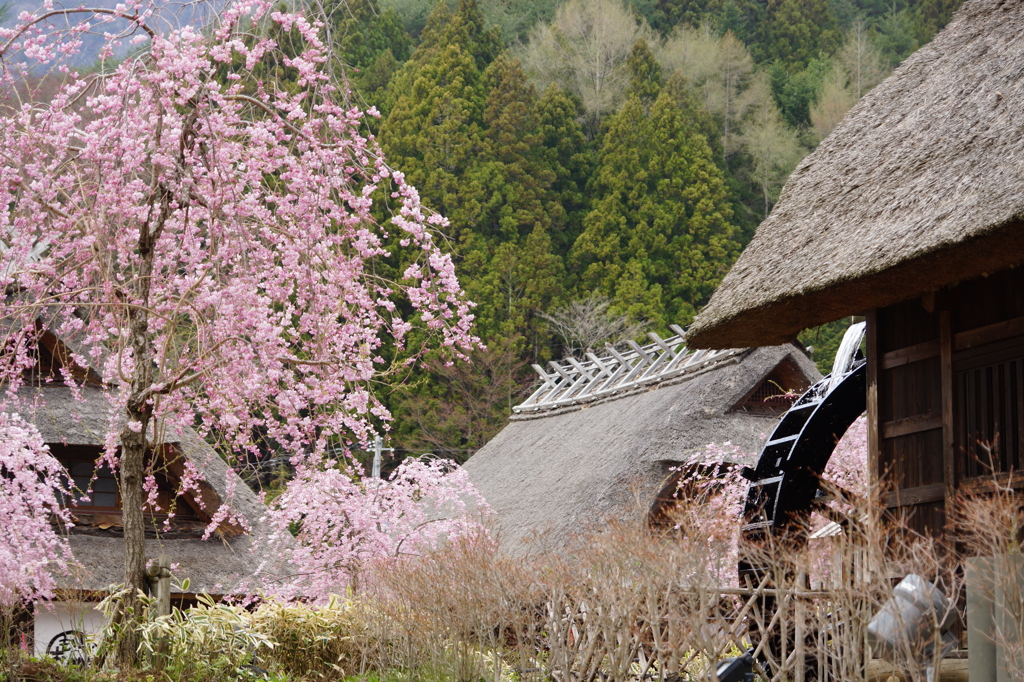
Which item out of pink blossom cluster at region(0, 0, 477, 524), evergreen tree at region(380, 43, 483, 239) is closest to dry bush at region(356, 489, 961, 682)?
pink blossom cluster at region(0, 0, 477, 524)

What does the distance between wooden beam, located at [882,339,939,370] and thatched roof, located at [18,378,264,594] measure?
330 inches

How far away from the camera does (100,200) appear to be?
7.61m

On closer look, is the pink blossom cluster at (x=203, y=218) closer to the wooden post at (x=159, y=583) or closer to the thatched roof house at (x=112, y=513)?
the wooden post at (x=159, y=583)

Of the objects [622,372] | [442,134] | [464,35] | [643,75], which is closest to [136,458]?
[622,372]

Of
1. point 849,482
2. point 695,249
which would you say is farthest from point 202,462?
point 695,249

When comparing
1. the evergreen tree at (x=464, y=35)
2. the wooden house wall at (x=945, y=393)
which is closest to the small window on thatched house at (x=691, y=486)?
the wooden house wall at (x=945, y=393)

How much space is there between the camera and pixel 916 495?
23.1 ft

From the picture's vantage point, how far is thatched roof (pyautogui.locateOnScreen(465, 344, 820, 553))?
1399 cm

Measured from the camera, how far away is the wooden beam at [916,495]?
6844 mm

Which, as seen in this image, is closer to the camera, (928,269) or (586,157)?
(928,269)

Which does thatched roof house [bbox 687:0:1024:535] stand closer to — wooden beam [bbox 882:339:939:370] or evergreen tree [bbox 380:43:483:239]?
wooden beam [bbox 882:339:939:370]

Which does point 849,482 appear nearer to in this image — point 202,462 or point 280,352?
point 280,352

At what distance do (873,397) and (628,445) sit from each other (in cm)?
726

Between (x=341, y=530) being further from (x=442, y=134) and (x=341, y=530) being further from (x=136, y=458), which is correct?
(x=442, y=134)
